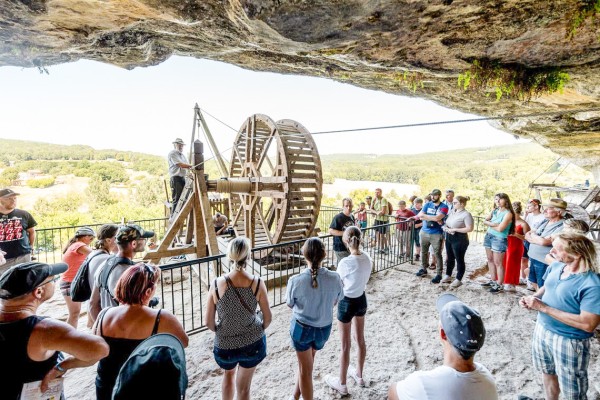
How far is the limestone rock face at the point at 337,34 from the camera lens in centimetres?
286

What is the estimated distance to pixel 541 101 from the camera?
19.0 ft

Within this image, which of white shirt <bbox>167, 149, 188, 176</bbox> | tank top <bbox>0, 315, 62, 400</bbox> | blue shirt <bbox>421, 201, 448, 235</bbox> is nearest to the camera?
tank top <bbox>0, 315, 62, 400</bbox>

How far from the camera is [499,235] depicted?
490 cm

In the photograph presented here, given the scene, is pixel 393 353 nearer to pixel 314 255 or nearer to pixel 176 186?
pixel 314 255

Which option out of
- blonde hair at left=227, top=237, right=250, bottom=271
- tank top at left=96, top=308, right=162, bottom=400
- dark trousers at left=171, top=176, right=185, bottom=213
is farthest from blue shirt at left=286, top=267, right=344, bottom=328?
dark trousers at left=171, top=176, right=185, bottom=213

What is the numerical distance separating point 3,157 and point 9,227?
154 feet

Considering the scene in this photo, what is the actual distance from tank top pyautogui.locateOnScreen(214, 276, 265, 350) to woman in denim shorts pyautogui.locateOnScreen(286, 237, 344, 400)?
42 cm

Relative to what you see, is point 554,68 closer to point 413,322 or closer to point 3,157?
point 413,322

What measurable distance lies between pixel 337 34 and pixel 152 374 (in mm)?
3710

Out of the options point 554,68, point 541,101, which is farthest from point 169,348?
point 541,101

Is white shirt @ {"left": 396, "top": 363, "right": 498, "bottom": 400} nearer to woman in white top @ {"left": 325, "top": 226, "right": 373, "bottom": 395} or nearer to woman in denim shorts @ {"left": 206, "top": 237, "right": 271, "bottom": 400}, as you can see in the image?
woman in denim shorts @ {"left": 206, "top": 237, "right": 271, "bottom": 400}

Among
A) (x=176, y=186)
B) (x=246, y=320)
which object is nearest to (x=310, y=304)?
(x=246, y=320)

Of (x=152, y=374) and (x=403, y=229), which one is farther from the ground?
(x=152, y=374)

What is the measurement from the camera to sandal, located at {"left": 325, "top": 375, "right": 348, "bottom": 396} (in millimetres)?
2766
